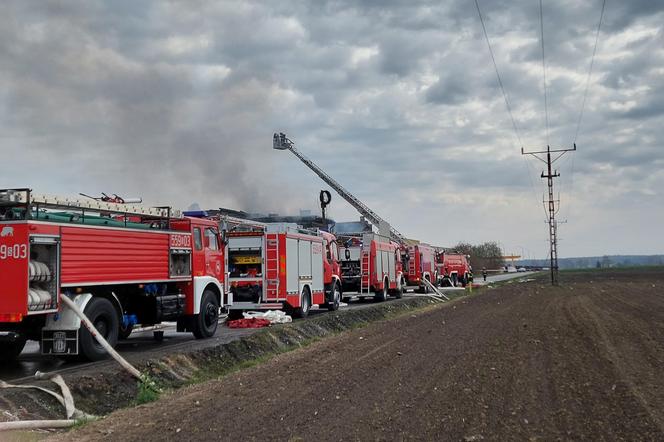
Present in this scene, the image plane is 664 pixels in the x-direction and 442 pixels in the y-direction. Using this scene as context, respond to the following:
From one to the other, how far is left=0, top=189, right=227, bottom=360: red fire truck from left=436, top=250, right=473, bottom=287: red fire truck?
3679cm

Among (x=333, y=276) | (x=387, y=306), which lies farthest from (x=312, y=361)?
(x=387, y=306)

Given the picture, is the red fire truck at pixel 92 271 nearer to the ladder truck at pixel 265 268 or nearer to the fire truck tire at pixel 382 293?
the ladder truck at pixel 265 268

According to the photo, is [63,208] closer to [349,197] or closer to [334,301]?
[334,301]

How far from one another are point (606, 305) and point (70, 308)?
22.1 metres

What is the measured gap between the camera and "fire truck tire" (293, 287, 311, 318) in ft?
71.3

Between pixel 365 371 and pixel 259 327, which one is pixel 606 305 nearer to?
pixel 259 327

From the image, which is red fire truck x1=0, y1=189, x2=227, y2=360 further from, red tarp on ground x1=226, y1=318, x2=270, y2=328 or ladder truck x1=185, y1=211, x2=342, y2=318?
ladder truck x1=185, y1=211, x2=342, y2=318

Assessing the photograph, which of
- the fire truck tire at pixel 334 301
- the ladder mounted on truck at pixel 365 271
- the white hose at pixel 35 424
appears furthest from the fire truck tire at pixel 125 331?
the ladder mounted on truck at pixel 365 271

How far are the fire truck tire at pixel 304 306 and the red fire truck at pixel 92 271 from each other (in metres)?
6.36

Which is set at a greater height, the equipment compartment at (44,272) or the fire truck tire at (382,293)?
the equipment compartment at (44,272)

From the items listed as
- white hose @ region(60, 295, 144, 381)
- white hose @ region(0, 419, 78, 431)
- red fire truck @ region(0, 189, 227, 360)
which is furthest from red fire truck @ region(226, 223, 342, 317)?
white hose @ region(0, 419, 78, 431)

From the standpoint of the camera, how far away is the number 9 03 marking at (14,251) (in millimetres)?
10196

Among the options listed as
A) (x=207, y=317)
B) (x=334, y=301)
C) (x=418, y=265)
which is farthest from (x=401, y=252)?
(x=207, y=317)

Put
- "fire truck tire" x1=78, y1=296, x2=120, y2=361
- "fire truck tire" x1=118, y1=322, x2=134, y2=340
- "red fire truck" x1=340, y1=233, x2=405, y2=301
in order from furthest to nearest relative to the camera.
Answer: "red fire truck" x1=340, y1=233, x2=405, y2=301 → "fire truck tire" x1=118, y1=322, x2=134, y2=340 → "fire truck tire" x1=78, y1=296, x2=120, y2=361
